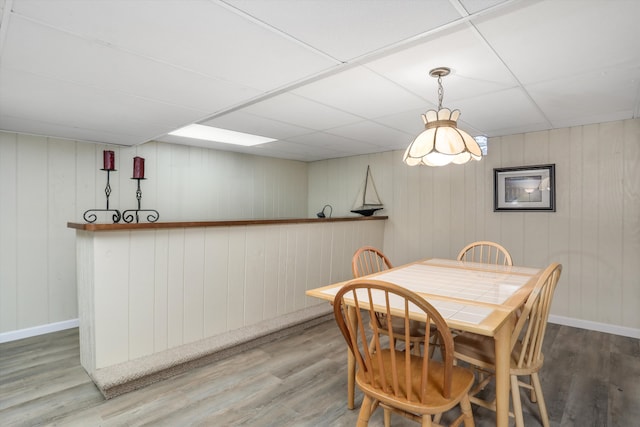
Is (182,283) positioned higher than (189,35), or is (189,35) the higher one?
(189,35)

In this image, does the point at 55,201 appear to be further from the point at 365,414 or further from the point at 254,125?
the point at 365,414

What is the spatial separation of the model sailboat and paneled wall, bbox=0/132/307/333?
2313 millimetres

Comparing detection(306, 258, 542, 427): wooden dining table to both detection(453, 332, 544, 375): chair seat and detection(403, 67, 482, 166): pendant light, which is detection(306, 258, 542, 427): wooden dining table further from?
detection(403, 67, 482, 166): pendant light

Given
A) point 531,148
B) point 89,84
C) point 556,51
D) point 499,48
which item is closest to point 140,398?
point 89,84

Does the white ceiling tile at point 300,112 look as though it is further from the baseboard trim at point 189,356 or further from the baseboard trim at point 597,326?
the baseboard trim at point 597,326

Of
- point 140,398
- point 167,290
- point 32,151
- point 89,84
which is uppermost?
point 89,84

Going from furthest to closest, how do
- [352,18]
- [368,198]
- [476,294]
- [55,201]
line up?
[368,198]
[55,201]
[476,294]
[352,18]

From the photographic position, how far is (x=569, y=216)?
11.4 feet

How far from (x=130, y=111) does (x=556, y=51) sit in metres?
2.88

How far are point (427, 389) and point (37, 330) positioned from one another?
12.4ft

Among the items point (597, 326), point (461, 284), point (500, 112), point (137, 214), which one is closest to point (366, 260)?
point (461, 284)

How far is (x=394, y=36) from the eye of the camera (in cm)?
158

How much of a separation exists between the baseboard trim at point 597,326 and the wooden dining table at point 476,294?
63.8 inches

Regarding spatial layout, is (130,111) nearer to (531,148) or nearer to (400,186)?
(400,186)
